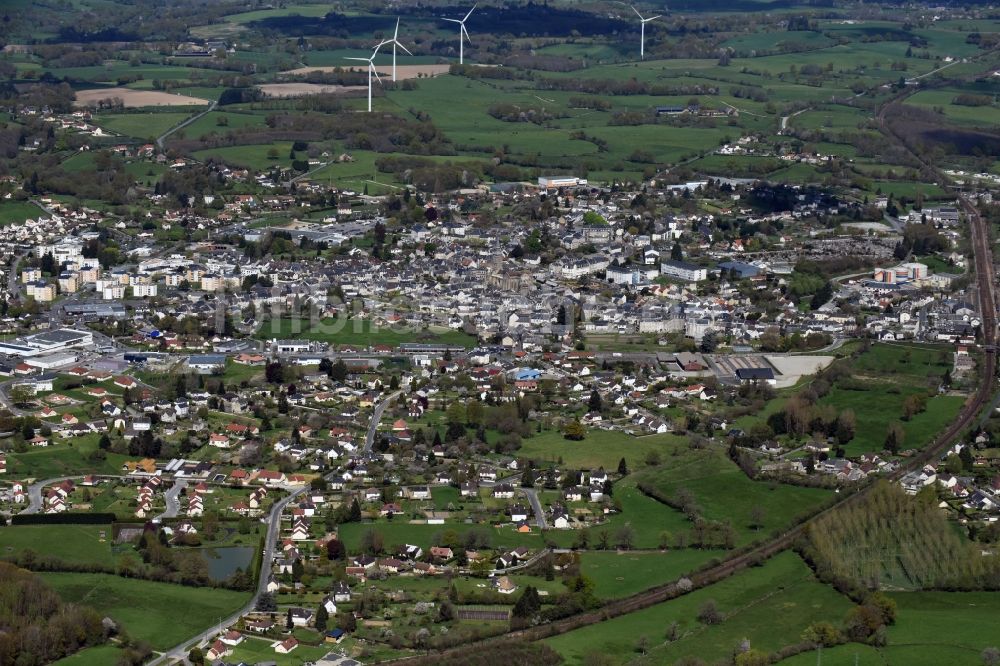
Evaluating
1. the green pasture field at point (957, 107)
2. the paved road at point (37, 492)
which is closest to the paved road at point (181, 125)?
the green pasture field at point (957, 107)

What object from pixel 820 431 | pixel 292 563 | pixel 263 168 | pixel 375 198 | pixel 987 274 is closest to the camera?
pixel 292 563

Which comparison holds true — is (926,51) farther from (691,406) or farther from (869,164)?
(691,406)

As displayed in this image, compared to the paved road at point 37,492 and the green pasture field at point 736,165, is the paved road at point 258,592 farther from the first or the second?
the green pasture field at point 736,165

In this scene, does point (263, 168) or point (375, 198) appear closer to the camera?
point (375, 198)

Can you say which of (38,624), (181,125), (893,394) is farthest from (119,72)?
(38,624)

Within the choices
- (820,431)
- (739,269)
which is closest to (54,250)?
(739,269)

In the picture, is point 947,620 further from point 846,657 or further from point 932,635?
point 846,657

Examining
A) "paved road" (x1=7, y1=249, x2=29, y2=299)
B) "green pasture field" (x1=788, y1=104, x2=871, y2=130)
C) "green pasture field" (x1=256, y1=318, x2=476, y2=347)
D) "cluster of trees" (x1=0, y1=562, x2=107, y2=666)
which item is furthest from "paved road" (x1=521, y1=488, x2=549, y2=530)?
"green pasture field" (x1=788, y1=104, x2=871, y2=130)
